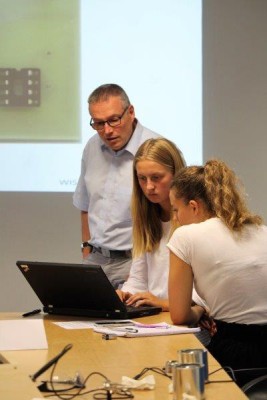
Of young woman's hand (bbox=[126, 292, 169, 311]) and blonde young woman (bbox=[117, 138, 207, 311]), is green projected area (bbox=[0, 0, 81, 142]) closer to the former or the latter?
blonde young woman (bbox=[117, 138, 207, 311])

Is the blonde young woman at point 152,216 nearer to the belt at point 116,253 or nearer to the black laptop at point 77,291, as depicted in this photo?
the black laptop at point 77,291

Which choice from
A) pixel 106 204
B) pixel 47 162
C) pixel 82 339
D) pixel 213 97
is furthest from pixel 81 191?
pixel 82 339

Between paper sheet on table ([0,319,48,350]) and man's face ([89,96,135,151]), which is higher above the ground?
man's face ([89,96,135,151])

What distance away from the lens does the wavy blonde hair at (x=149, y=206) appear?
3.49m

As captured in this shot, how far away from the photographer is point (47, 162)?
5293 millimetres

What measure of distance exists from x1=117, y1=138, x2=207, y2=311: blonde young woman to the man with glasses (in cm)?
46

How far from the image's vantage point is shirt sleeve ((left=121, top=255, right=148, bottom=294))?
356 cm

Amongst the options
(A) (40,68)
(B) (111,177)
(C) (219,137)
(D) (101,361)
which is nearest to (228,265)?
(D) (101,361)

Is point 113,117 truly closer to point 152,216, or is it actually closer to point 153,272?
point 152,216

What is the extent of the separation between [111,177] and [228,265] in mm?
1387

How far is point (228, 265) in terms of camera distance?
290 centimetres

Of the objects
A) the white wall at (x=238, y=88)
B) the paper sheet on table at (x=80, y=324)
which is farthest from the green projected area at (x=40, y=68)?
the paper sheet on table at (x=80, y=324)

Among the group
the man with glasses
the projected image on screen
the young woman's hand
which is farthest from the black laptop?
the projected image on screen

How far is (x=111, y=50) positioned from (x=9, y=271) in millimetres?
1516
